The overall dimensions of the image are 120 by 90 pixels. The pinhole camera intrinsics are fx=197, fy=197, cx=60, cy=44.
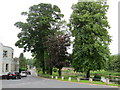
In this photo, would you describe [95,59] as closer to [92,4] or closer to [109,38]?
[109,38]

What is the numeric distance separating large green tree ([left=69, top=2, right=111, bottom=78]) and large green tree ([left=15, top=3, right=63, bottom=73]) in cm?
1179

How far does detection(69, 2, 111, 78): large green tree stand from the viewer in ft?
106

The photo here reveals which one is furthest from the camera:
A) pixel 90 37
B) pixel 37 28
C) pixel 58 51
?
pixel 37 28

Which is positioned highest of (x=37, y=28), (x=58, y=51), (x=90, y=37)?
(x=37, y=28)

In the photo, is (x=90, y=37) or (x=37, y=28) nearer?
(x=90, y=37)

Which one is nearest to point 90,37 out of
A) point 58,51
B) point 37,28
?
point 58,51

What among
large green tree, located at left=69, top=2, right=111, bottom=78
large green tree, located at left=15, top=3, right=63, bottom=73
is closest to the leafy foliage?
large green tree, located at left=69, top=2, right=111, bottom=78

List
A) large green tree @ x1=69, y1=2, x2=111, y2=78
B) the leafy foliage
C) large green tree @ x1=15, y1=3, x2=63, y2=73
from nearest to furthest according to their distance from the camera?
1. large green tree @ x1=69, y1=2, x2=111, y2=78
2. the leafy foliage
3. large green tree @ x1=15, y1=3, x2=63, y2=73

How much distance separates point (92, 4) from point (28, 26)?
687 inches

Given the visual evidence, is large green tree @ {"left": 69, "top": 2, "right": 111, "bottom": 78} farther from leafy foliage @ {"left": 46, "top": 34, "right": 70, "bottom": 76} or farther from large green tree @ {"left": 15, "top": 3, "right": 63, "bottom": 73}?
large green tree @ {"left": 15, "top": 3, "right": 63, "bottom": 73}

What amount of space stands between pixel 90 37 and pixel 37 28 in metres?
17.5

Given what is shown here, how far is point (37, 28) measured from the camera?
46.3 meters

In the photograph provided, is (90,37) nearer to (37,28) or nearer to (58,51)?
(58,51)

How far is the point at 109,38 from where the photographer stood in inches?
1375
